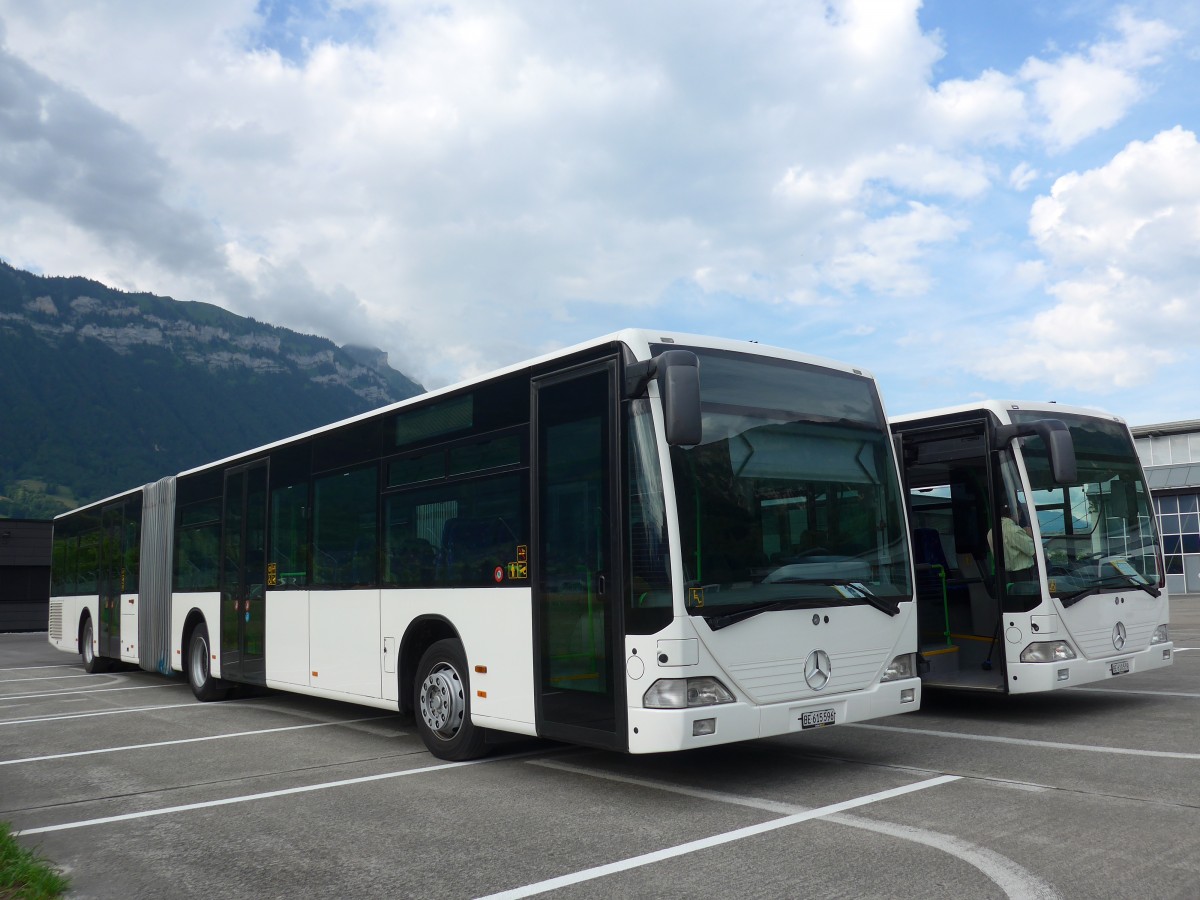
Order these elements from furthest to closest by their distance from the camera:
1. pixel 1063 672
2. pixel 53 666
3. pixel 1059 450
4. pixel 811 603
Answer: pixel 53 666
pixel 1063 672
pixel 1059 450
pixel 811 603

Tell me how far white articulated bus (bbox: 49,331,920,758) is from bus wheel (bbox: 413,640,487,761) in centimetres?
2

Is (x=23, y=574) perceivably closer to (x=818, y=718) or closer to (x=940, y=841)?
(x=818, y=718)

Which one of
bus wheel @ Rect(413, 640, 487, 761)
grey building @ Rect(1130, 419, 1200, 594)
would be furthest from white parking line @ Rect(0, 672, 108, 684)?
grey building @ Rect(1130, 419, 1200, 594)

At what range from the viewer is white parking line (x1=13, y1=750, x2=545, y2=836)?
6.32 metres

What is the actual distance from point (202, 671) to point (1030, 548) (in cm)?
1045

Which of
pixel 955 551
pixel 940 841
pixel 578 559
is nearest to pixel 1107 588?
pixel 955 551

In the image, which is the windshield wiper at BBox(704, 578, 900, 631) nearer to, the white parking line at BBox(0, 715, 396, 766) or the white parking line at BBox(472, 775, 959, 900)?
the white parking line at BBox(472, 775, 959, 900)

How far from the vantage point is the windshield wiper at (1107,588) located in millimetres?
9117

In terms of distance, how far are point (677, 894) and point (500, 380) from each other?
169 inches

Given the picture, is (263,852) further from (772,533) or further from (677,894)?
(772,533)

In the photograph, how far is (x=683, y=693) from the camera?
235 inches

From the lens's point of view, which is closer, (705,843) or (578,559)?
(705,843)

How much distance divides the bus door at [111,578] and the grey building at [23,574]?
93.2ft

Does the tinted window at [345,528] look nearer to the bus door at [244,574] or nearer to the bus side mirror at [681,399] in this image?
the bus door at [244,574]
